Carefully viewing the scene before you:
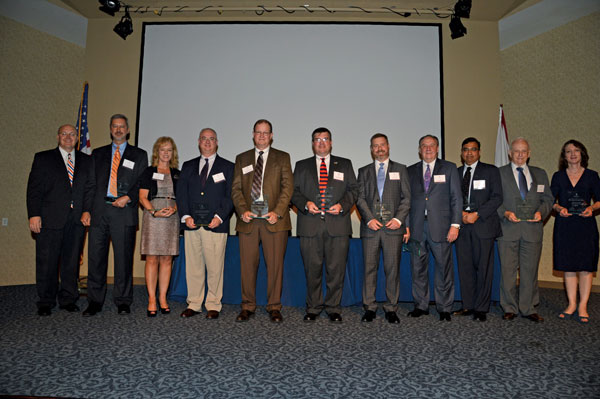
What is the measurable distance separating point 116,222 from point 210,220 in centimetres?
98

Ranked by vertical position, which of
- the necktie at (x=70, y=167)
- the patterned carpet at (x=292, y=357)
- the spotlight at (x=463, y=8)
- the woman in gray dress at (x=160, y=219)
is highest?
the spotlight at (x=463, y=8)

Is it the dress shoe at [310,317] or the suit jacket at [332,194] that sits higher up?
the suit jacket at [332,194]

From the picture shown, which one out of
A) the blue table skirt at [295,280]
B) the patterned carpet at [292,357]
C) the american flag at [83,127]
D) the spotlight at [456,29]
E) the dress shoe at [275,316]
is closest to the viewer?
the patterned carpet at [292,357]

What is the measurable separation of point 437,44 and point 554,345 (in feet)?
15.1

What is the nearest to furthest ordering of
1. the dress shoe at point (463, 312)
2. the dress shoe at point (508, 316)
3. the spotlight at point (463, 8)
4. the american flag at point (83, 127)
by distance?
the dress shoe at point (508, 316), the dress shoe at point (463, 312), the american flag at point (83, 127), the spotlight at point (463, 8)

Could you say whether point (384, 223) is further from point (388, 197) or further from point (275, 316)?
point (275, 316)

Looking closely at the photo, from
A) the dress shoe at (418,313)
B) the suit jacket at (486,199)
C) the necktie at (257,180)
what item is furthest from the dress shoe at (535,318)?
the necktie at (257,180)

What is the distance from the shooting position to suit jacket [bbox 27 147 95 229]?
3.66 meters

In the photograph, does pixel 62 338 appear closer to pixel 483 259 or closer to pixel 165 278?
pixel 165 278

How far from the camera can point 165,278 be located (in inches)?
142

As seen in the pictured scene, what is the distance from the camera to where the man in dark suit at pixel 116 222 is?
3635 millimetres

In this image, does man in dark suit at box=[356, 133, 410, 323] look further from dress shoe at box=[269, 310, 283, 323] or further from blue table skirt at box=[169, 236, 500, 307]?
dress shoe at box=[269, 310, 283, 323]

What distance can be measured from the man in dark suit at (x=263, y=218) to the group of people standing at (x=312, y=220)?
11 millimetres

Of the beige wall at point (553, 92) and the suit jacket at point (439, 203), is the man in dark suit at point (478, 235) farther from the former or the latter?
the beige wall at point (553, 92)
